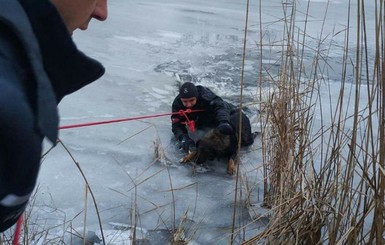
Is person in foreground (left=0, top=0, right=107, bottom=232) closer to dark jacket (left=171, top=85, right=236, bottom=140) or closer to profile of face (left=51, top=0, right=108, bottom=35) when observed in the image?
profile of face (left=51, top=0, right=108, bottom=35)

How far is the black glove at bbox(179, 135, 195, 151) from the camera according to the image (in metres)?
2.80

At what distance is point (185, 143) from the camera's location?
2812 millimetres

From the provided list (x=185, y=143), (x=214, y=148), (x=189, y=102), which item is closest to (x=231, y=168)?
(x=214, y=148)

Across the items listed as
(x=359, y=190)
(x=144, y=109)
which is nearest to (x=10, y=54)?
(x=359, y=190)

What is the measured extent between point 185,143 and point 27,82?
248cm

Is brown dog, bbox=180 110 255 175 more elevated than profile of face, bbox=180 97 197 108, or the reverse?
profile of face, bbox=180 97 197 108

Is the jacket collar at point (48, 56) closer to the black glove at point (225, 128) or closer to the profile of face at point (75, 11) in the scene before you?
the profile of face at point (75, 11)

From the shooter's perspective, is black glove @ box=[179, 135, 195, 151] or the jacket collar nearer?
the jacket collar

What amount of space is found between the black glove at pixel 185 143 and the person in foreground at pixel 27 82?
7.83 ft

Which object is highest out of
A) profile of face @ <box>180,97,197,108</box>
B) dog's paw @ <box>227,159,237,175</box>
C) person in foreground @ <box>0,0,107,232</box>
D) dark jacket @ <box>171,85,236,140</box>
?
person in foreground @ <box>0,0,107,232</box>

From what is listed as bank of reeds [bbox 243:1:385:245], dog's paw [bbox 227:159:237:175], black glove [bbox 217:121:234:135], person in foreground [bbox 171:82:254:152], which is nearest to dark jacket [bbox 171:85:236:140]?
person in foreground [bbox 171:82:254:152]

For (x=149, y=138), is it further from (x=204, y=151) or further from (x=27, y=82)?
(x=27, y=82)

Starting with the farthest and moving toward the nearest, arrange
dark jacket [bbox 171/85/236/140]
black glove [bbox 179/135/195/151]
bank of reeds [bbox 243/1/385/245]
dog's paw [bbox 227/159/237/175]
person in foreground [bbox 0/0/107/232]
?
dark jacket [bbox 171/85/236/140]
black glove [bbox 179/135/195/151]
dog's paw [bbox 227/159/237/175]
bank of reeds [bbox 243/1/385/245]
person in foreground [bbox 0/0/107/232]

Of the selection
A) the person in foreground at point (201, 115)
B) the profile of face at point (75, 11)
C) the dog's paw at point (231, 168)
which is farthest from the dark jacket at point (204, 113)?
the profile of face at point (75, 11)
